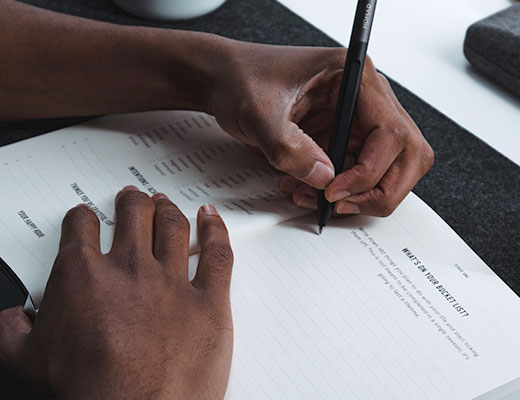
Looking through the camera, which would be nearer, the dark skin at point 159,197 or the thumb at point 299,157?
the dark skin at point 159,197

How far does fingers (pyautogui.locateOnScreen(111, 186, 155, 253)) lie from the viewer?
1.77ft

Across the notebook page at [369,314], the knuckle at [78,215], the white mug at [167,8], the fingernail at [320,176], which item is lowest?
the notebook page at [369,314]

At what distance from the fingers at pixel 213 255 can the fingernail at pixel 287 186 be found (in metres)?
0.07

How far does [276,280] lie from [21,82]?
34cm

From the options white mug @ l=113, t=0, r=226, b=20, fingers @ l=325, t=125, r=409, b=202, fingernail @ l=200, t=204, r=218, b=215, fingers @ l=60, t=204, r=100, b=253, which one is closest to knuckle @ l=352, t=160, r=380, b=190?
fingers @ l=325, t=125, r=409, b=202

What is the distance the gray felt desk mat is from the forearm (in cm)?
3

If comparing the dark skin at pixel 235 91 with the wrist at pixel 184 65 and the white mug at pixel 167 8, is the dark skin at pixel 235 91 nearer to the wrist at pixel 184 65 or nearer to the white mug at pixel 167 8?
the wrist at pixel 184 65

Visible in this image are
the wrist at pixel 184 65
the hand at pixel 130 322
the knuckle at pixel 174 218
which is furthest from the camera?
the wrist at pixel 184 65

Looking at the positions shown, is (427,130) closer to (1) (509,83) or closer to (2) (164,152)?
(1) (509,83)

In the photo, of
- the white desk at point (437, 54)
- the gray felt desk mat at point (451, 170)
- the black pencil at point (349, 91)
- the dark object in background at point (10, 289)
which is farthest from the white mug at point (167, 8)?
the dark object in background at point (10, 289)

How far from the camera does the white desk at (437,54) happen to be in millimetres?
775

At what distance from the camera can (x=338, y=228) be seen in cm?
61

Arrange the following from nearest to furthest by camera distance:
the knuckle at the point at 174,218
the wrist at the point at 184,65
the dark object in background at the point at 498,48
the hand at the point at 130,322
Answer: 1. the hand at the point at 130,322
2. the knuckle at the point at 174,218
3. the wrist at the point at 184,65
4. the dark object in background at the point at 498,48

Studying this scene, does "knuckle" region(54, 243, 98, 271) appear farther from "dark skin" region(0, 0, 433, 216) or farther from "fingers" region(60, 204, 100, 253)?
"dark skin" region(0, 0, 433, 216)
